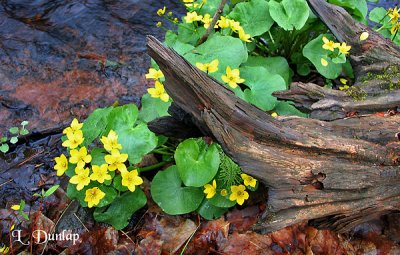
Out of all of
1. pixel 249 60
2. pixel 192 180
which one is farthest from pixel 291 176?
pixel 249 60

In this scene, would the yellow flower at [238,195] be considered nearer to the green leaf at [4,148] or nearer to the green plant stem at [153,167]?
the green plant stem at [153,167]

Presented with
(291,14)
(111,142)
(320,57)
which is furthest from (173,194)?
(291,14)

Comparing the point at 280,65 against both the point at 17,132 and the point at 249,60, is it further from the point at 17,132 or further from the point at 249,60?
the point at 17,132

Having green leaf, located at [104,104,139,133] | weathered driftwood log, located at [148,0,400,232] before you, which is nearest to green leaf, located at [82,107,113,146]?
green leaf, located at [104,104,139,133]

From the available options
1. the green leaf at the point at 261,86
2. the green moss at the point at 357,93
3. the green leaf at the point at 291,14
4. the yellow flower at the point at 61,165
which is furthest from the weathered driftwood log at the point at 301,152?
the green leaf at the point at 291,14

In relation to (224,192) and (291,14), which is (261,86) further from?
(224,192)

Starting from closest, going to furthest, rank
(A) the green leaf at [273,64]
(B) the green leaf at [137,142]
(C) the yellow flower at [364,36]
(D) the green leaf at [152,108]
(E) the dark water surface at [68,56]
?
1. (B) the green leaf at [137,142]
2. (D) the green leaf at [152,108]
3. (C) the yellow flower at [364,36]
4. (A) the green leaf at [273,64]
5. (E) the dark water surface at [68,56]
